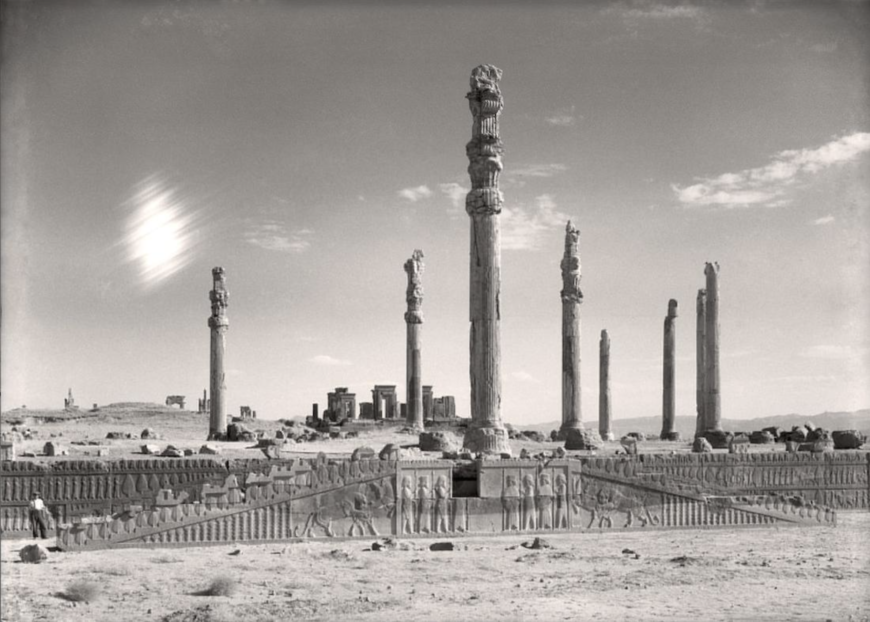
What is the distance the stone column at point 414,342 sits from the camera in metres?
37.6

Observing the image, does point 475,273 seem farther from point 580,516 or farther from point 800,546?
point 800,546

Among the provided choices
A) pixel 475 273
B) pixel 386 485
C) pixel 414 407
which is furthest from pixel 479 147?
pixel 414 407

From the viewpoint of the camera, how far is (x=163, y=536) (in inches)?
596

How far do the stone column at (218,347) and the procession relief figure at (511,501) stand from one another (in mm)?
19030

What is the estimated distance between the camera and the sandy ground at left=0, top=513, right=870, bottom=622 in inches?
410

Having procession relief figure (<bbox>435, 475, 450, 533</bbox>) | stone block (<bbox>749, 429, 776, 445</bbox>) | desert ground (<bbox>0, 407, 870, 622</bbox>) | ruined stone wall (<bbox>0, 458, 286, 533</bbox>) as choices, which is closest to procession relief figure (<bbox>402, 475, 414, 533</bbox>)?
desert ground (<bbox>0, 407, 870, 622</bbox>)

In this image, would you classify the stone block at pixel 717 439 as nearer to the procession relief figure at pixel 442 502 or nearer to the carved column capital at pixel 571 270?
the carved column capital at pixel 571 270

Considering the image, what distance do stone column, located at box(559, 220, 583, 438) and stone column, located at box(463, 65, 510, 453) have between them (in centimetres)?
1072

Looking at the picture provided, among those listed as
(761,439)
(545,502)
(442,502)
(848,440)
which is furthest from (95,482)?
(761,439)

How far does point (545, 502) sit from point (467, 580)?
4.97 m

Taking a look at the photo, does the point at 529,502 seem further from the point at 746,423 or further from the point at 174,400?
the point at 746,423

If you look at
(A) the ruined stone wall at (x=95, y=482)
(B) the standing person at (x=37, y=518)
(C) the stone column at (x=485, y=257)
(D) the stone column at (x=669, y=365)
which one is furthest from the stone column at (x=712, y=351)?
(B) the standing person at (x=37, y=518)

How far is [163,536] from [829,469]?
14.4 m

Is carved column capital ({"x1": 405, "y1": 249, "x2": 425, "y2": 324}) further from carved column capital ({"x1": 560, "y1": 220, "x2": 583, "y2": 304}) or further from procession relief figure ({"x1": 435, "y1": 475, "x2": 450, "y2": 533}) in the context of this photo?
procession relief figure ({"x1": 435, "y1": 475, "x2": 450, "y2": 533})
